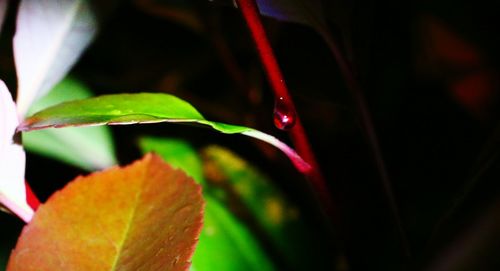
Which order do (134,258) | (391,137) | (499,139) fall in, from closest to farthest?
(134,258) < (499,139) < (391,137)

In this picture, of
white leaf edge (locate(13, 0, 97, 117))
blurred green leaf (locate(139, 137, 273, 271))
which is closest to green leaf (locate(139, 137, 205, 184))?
blurred green leaf (locate(139, 137, 273, 271))

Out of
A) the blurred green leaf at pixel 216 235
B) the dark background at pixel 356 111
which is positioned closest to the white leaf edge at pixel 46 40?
the dark background at pixel 356 111

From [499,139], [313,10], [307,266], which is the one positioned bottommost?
[307,266]

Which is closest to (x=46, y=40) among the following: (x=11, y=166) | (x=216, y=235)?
(x=11, y=166)

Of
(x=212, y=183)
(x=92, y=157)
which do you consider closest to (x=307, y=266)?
(x=212, y=183)

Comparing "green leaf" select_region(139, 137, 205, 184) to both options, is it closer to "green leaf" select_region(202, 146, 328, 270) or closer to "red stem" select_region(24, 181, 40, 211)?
"green leaf" select_region(202, 146, 328, 270)

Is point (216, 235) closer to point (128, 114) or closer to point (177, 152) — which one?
point (177, 152)

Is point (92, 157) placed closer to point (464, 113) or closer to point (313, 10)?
point (313, 10)
